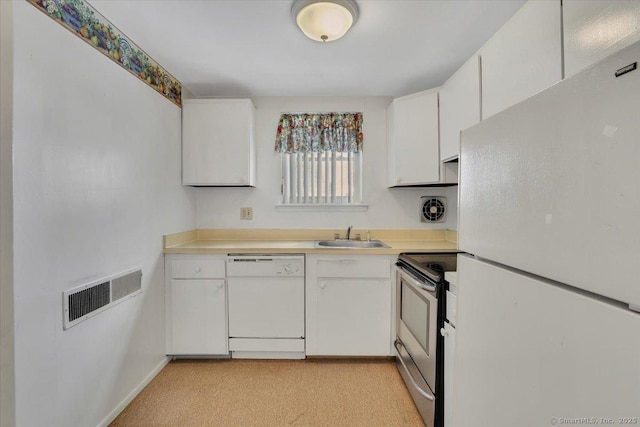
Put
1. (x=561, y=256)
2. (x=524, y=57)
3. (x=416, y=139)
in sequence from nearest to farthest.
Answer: (x=561, y=256), (x=524, y=57), (x=416, y=139)

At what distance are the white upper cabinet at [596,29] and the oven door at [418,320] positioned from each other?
102cm

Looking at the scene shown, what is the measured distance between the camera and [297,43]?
1662 millimetres

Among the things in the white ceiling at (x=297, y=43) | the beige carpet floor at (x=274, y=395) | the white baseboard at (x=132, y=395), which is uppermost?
the white ceiling at (x=297, y=43)

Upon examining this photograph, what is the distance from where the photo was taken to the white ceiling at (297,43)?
138cm

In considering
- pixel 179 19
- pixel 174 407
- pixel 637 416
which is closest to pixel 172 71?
pixel 179 19

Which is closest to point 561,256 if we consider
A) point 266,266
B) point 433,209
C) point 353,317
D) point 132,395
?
point 353,317

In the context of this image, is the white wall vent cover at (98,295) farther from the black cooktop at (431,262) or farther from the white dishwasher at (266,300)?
the black cooktop at (431,262)

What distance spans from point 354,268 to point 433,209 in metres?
1.05

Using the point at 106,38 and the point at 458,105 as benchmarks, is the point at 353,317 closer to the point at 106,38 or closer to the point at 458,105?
the point at 458,105

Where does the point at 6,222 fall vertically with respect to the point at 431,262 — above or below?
above

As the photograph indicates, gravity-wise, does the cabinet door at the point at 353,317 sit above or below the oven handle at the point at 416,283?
below

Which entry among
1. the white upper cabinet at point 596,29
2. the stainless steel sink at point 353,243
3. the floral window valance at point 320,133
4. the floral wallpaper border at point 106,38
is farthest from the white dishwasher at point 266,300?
the white upper cabinet at point 596,29

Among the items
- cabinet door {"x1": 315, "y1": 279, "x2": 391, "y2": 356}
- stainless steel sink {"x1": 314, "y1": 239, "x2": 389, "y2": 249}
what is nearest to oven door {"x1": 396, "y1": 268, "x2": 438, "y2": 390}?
cabinet door {"x1": 315, "y1": 279, "x2": 391, "y2": 356}

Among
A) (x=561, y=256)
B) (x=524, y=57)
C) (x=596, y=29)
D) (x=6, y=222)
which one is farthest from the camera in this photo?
(x=524, y=57)
